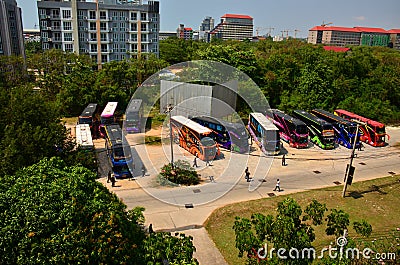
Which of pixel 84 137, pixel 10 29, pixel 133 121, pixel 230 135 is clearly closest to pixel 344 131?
pixel 230 135

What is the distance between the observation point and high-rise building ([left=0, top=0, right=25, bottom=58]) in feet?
125

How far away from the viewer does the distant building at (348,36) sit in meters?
119

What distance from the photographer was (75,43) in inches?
1661

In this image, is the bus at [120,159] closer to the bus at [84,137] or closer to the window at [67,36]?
the bus at [84,137]

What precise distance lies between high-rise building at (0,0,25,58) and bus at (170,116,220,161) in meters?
29.6

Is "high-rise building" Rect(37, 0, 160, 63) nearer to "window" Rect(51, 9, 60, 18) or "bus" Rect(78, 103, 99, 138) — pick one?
"window" Rect(51, 9, 60, 18)

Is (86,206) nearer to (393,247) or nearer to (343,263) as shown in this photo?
(343,263)

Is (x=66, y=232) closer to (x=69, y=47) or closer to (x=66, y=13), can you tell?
(x=69, y=47)

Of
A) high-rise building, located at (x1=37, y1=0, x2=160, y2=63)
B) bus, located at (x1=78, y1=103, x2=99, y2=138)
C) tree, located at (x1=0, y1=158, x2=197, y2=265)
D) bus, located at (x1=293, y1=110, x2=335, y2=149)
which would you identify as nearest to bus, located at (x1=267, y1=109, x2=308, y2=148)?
bus, located at (x1=293, y1=110, x2=335, y2=149)

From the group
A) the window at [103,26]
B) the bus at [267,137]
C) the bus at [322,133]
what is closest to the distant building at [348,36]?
the window at [103,26]

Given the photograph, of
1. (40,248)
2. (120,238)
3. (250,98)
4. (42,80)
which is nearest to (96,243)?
(120,238)

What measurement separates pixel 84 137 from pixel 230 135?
8796 mm

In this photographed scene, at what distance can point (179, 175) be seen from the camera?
52.3 ft

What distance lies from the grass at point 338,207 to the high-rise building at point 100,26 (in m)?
29.9
